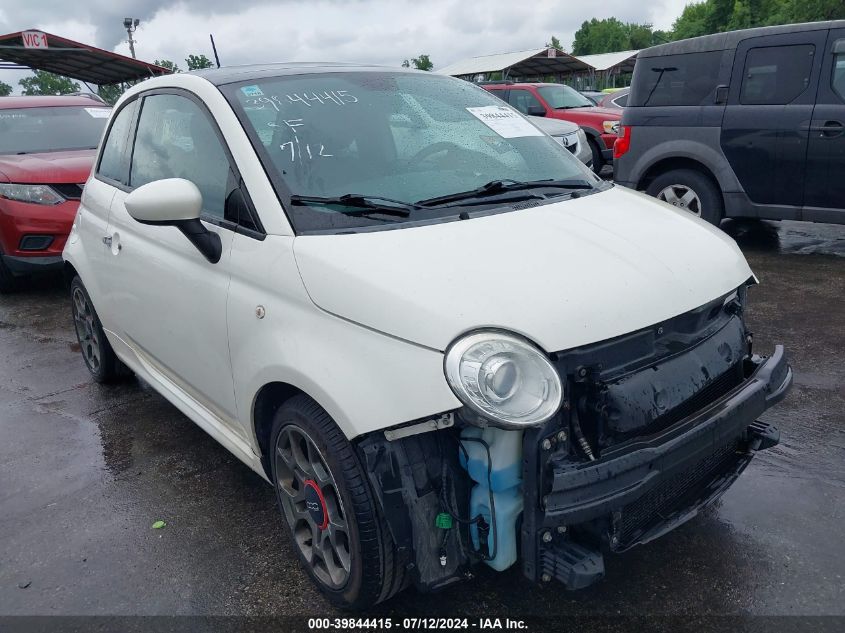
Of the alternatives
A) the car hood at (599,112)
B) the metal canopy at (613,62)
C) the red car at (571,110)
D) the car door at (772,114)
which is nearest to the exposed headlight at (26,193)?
the car door at (772,114)

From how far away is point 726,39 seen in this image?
655 cm

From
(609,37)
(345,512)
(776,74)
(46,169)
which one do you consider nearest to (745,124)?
(776,74)

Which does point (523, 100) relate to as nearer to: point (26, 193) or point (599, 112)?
point (599, 112)

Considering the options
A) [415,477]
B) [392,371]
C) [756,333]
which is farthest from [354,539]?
[756,333]

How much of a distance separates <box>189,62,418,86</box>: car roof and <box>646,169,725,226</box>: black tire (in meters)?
4.32

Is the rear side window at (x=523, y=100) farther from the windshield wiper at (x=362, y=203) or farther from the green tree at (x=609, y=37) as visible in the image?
the green tree at (x=609, y=37)

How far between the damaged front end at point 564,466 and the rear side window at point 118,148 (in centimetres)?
241

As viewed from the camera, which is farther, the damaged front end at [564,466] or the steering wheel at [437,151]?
the steering wheel at [437,151]

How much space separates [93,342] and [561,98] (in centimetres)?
1068

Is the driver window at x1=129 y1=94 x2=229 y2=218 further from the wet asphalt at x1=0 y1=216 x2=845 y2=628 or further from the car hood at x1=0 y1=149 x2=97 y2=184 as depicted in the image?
the car hood at x1=0 y1=149 x2=97 y2=184

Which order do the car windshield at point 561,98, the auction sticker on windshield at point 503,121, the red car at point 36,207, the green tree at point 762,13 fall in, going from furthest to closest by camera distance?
the green tree at point 762,13 < the car windshield at point 561,98 < the red car at point 36,207 < the auction sticker on windshield at point 503,121

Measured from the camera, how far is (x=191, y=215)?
248cm

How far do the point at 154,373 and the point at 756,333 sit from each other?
12.0ft

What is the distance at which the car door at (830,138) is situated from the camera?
5.96 m
